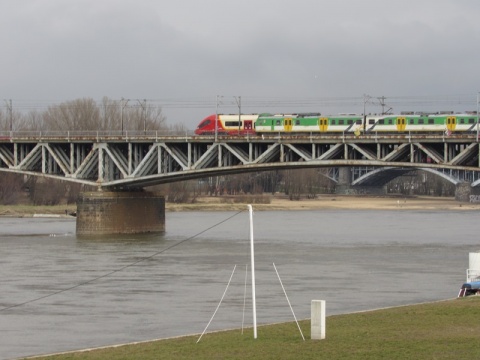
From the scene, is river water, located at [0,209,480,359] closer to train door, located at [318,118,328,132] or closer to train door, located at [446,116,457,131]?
train door, located at [446,116,457,131]

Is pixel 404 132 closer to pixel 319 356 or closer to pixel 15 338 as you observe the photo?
pixel 15 338

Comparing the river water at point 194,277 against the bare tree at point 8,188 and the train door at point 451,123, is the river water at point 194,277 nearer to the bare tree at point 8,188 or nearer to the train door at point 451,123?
the train door at point 451,123

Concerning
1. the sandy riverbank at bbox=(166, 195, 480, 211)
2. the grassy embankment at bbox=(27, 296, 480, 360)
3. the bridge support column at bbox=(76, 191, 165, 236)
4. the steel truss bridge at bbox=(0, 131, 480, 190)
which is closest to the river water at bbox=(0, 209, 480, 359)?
the grassy embankment at bbox=(27, 296, 480, 360)

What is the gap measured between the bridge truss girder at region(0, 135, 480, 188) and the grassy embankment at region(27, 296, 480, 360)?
41.4 metres

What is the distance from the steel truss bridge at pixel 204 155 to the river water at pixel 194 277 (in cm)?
554

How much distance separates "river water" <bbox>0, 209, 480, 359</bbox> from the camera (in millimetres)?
39594

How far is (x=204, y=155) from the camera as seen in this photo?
85688 millimetres

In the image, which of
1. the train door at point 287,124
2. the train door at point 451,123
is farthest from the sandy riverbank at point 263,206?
the train door at point 451,123

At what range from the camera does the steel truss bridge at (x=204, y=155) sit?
77188 millimetres

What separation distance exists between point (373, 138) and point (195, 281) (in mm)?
26103

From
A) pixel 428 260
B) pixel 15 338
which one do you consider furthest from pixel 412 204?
pixel 15 338

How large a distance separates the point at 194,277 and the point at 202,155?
102ft

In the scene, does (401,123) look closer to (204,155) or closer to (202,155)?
(202,155)

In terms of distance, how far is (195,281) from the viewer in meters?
55.7
